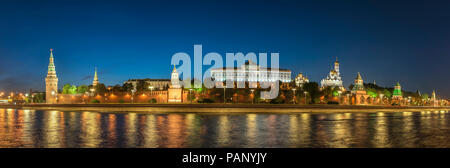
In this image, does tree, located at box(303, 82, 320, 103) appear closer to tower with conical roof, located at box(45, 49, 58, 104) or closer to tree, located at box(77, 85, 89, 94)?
tree, located at box(77, 85, 89, 94)

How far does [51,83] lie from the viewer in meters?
101

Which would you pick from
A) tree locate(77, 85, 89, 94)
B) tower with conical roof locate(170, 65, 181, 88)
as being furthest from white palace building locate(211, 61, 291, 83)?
tree locate(77, 85, 89, 94)

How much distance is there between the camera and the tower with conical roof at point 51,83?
325ft

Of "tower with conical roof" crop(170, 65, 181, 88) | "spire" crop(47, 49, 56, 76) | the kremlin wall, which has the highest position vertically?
"spire" crop(47, 49, 56, 76)

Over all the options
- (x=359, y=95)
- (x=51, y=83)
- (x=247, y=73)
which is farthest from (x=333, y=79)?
(x=51, y=83)

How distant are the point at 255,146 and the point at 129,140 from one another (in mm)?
5102

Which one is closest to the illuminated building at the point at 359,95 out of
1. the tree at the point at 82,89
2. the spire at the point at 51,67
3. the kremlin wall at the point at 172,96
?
the kremlin wall at the point at 172,96

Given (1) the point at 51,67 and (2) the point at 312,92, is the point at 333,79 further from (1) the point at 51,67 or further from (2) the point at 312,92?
(1) the point at 51,67

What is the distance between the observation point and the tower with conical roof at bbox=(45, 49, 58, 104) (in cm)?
9916

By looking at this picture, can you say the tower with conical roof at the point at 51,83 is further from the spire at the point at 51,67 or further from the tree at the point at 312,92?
the tree at the point at 312,92

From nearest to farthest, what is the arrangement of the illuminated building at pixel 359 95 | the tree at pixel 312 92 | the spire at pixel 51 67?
the tree at pixel 312 92, the illuminated building at pixel 359 95, the spire at pixel 51 67

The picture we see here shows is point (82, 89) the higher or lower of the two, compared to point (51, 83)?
lower

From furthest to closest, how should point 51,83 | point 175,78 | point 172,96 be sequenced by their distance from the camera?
point 51,83 → point 175,78 → point 172,96
